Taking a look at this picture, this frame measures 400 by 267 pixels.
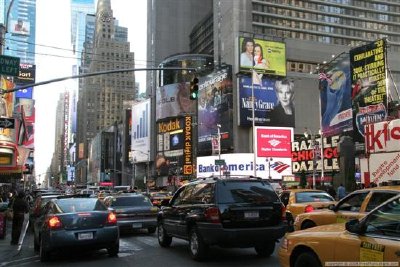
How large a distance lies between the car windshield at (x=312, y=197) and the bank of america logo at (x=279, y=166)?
47817mm

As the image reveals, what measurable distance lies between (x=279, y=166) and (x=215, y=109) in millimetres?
26236

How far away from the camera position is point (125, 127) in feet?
493

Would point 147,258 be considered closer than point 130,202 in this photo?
Yes

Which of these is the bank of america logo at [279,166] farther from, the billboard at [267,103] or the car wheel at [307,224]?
the car wheel at [307,224]

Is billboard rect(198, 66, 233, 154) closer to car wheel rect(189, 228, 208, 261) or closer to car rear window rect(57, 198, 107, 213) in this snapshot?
car rear window rect(57, 198, 107, 213)

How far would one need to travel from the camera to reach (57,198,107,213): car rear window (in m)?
12.3

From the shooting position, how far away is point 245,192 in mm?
11305

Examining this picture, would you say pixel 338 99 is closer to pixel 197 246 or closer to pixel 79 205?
pixel 79 205

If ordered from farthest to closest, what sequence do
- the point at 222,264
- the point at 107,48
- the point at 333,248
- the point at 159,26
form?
the point at 159,26
the point at 107,48
the point at 222,264
the point at 333,248

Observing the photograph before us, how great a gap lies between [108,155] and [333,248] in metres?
172

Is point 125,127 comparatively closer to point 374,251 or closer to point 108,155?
point 108,155

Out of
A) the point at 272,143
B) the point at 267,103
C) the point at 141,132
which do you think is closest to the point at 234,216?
the point at 272,143

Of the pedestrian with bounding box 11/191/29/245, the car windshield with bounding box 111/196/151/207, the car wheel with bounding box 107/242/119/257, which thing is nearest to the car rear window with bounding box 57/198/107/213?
the car wheel with bounding box 107/242/119/257

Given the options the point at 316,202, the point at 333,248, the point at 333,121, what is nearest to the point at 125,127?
the point at 333,121
